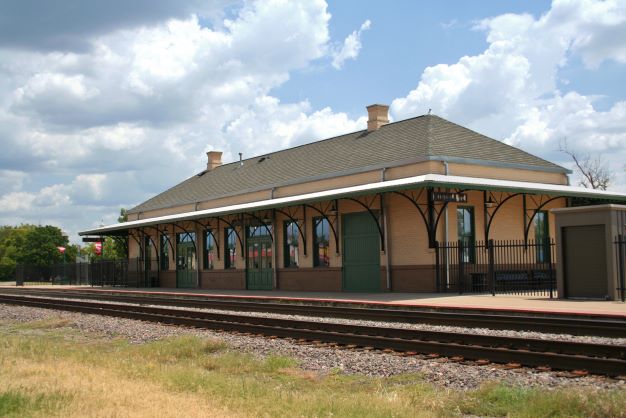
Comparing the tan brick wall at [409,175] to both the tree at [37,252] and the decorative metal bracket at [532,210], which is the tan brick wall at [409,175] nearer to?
the decorative metal bracket at [532,210]

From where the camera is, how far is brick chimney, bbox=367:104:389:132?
33.4m

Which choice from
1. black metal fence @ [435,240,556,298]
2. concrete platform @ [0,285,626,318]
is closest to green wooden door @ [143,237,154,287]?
concrete platform @ [0,285,626,318]

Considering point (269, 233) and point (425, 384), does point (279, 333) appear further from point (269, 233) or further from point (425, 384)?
point (269, 233)

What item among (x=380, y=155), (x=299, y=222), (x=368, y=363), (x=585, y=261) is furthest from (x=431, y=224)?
(x=368, y=363)

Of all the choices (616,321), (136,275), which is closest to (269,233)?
(136,275)

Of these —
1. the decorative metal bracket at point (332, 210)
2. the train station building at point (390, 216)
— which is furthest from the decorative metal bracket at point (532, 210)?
the decorative metal bracket at point (332, 210)

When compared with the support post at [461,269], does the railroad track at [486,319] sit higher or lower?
lower

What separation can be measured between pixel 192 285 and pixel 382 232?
15884 millimetres

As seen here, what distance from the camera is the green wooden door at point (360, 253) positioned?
26484 millimetres

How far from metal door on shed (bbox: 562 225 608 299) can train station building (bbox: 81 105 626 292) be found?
0.97 m

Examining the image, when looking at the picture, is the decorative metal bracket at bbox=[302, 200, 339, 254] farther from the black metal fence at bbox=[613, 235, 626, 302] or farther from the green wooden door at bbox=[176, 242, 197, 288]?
the green wooden door at bbox=[176, 242, 197, 288]

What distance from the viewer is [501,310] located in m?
16.7

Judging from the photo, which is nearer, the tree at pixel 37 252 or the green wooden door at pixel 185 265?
the green wooden door at pixel 185 265

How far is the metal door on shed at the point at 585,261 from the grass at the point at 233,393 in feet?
35.3
